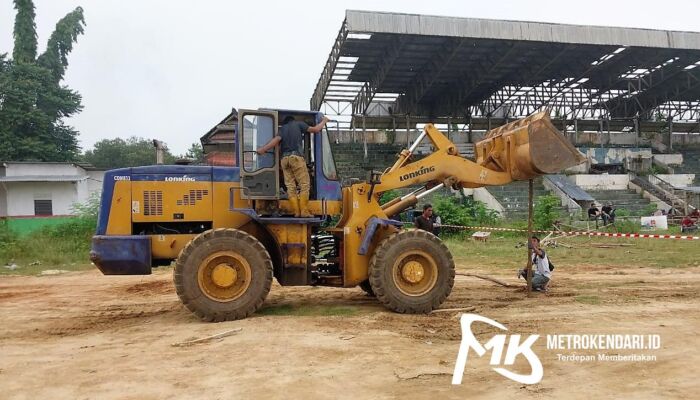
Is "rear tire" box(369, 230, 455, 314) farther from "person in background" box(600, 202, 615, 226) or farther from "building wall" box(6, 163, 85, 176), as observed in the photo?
"building wall" box(6, 163, 85, 176)

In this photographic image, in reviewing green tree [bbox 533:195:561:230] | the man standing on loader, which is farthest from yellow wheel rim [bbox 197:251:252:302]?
green tree [bbox 533:195:561:230]

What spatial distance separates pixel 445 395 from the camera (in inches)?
167

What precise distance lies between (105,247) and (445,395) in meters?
4.90

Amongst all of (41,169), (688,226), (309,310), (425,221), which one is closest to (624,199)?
(688,226)

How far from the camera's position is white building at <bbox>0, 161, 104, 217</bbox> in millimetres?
26641

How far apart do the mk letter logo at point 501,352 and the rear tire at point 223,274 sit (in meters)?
2.70

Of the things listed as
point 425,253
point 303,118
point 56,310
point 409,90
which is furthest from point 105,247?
point 409,90

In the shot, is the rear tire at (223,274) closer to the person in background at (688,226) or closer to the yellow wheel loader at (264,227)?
the yellow wheel loader at (264,227)

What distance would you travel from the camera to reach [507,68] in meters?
29.4

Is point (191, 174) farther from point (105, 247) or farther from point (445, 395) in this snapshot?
point (445, 395)

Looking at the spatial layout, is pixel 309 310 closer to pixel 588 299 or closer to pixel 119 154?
pixel 588 299

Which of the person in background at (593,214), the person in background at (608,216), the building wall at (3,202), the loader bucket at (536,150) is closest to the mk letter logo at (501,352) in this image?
the loader bucket at (536,150)

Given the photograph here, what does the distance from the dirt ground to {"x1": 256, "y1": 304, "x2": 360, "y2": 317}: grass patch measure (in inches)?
1.1

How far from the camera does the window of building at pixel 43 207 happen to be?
27.1 m
